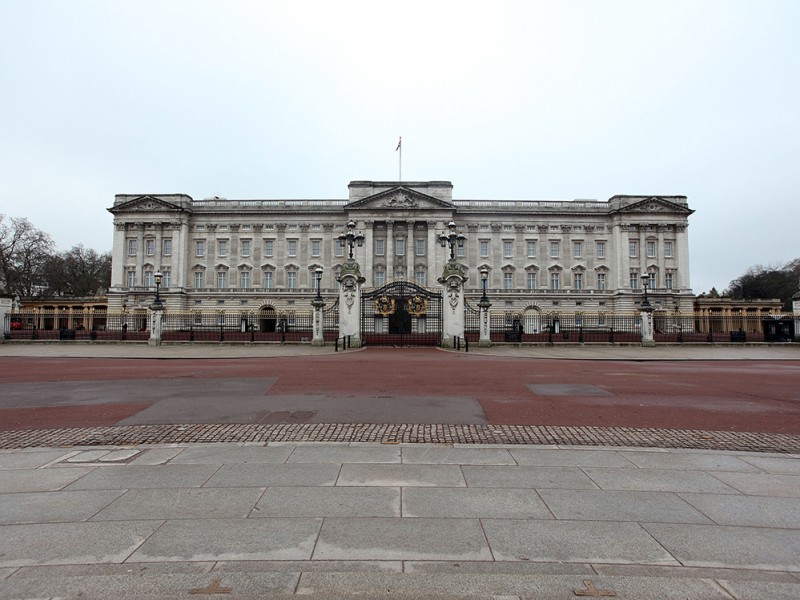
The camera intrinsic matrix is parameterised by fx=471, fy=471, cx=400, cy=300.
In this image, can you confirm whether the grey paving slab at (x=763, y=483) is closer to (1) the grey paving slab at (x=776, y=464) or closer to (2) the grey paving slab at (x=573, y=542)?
(1) the grey paving slab at (x=776, y=464)

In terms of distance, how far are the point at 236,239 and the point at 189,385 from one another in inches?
2338

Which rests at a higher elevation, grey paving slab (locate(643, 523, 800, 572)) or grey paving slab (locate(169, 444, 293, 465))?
grey paving slab (locate(169, 444, 293, 465))

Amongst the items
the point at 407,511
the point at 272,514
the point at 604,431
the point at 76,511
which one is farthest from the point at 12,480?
the point at 604,431

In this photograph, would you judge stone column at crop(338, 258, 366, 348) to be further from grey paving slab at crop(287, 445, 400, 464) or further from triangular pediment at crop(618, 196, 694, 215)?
triangular pediment at crop(618, 196, 694, 215)

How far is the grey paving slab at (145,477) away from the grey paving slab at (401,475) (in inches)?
63.9

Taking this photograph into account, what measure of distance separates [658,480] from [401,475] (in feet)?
9.42

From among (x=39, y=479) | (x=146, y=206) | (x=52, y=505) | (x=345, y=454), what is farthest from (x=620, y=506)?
(x=146, y=206)

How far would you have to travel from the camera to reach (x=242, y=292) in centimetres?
6638

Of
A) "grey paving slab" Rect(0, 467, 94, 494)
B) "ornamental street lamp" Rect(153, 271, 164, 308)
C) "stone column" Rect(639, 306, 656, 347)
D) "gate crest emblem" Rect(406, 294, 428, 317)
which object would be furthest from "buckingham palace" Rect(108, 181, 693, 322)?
"grey paving slab" Rect(0, 467, 94, 494)

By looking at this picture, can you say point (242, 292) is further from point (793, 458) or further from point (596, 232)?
point (793, 458)

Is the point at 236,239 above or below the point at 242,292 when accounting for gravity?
above

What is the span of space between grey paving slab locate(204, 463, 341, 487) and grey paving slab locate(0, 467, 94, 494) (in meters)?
1.59

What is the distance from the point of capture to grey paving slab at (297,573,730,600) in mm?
3082

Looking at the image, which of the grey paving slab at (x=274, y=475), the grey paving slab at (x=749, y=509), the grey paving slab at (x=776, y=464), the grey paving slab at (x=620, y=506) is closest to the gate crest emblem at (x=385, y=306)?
the grey paving slab at (x=274, y=475)
